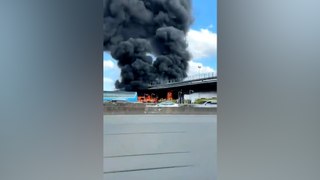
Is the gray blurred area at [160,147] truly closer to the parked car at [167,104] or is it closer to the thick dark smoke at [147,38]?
the parked car at [167,104]

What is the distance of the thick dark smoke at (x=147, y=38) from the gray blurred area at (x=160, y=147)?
3.56 ft

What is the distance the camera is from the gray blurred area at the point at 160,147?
359 centimetres

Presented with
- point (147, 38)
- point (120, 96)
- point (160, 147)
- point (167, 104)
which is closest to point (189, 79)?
point (167, 104)

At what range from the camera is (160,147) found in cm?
532

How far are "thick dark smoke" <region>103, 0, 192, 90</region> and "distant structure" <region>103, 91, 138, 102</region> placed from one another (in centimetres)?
15

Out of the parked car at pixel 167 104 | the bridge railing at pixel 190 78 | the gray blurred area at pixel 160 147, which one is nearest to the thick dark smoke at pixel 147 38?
the bridge railing at pixel 190 78

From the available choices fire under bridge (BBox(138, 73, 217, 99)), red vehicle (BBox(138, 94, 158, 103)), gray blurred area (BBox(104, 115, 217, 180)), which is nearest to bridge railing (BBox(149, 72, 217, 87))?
fire under bridge (BBox(138, 73, 217, 99))

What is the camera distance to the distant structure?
21.4 feet

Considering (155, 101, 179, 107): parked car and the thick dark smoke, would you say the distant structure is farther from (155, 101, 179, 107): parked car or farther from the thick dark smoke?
(155, 101, 179, 107): parked car

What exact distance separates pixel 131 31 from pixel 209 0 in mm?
2105

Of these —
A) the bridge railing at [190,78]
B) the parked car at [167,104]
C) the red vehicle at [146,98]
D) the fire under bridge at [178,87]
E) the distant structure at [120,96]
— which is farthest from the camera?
the parked car at [167,104]

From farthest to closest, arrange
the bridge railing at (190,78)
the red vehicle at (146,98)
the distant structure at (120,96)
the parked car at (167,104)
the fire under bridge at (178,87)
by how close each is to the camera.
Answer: the parked car at (167,104), the red vehicle at (146,98), the fire under bridge at (178,87), the bridge railing at (190,78), the distant structure at (120,96)
